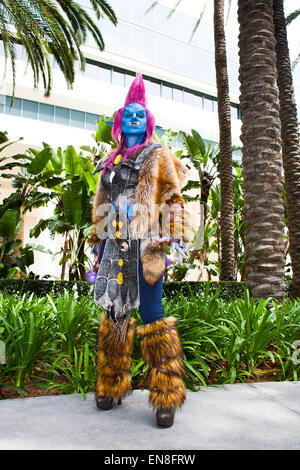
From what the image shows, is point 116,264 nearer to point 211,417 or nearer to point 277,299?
point 211,417

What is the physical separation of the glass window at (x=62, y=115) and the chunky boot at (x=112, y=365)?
63.0 ft

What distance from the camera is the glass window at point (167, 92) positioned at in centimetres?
2445

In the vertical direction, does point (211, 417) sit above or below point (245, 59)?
below

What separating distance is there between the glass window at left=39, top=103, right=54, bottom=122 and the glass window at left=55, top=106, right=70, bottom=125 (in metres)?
0.27

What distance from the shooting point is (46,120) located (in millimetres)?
19547

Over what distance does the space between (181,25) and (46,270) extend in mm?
19779

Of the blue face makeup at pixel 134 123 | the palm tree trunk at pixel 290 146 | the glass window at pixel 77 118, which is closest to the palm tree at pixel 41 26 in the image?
the palm tree trunk at pixel 290 146

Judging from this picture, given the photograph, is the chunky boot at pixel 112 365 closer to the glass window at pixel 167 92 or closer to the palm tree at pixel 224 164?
the palm tree at pixel 224 164

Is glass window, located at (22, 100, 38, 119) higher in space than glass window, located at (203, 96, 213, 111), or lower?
lower

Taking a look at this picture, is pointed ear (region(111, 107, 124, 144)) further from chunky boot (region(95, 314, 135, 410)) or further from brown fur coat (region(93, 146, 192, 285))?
chunky boot (region(95, 314, 135, 410))

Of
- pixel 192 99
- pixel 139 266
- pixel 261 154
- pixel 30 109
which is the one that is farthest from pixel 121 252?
pixel 192 99

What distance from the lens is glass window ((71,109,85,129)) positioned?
20516 mm

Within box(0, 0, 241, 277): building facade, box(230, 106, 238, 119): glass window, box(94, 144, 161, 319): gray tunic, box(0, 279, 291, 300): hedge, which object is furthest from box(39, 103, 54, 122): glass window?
box(94, 144, 161, 319): gray tunic
